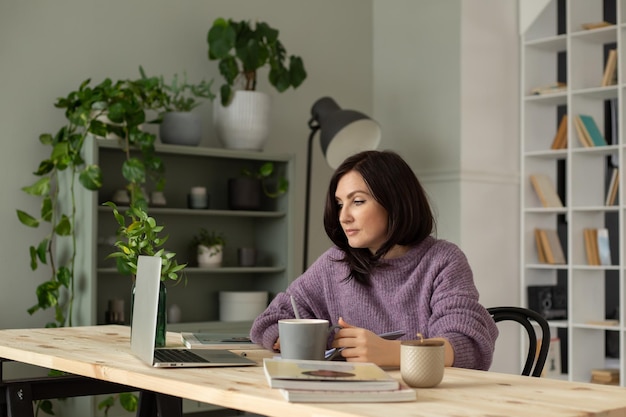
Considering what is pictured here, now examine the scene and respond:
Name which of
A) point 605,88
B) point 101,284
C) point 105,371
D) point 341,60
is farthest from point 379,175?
point 341,60

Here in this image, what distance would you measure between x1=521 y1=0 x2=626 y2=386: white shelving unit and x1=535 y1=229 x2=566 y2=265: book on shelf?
6cm

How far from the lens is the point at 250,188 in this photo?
4742 millimetres

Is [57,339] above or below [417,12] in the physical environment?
below

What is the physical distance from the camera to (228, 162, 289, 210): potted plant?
15.5ft

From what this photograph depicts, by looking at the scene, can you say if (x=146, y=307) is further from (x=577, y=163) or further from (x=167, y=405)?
(x=577, y=163)

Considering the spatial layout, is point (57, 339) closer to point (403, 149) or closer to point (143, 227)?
point (143, 227)

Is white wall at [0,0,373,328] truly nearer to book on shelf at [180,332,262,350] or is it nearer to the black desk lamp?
the black desk lamp

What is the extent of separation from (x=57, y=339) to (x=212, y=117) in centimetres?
264

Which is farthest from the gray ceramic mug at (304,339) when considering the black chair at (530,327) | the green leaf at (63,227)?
the green leaf at (63,227)

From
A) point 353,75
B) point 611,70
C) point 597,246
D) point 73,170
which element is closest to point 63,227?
point 73,170

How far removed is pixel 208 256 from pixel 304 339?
2.83m

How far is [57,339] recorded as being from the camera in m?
2.47

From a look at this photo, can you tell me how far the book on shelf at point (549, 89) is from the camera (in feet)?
17.0

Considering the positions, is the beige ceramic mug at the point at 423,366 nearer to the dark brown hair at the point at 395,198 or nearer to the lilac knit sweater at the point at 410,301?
the lilac knit sweater at the point at 410,301
